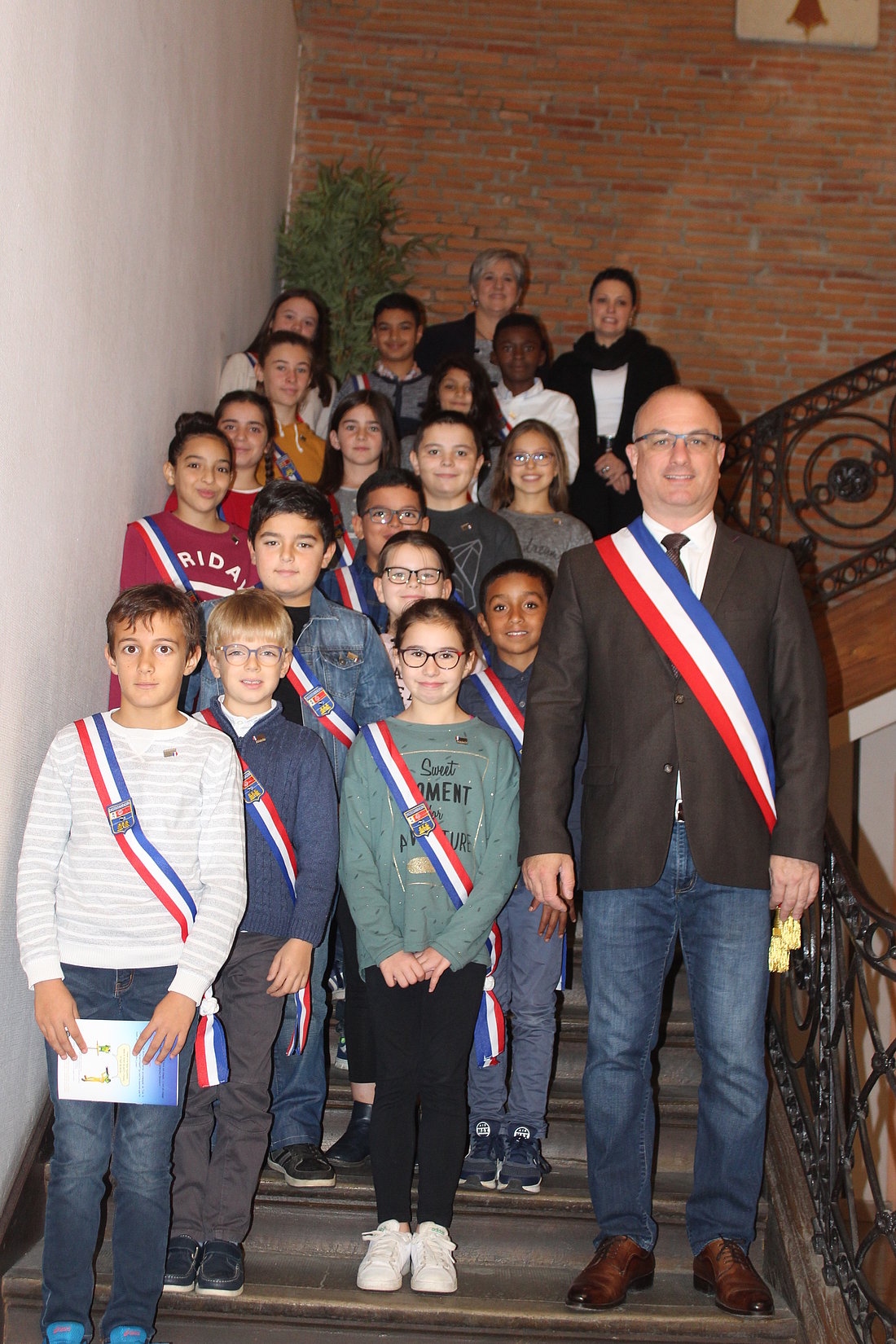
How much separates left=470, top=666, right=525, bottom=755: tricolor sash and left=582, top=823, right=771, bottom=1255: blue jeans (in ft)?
2.44

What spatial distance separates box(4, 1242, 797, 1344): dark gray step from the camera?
97.7 inches

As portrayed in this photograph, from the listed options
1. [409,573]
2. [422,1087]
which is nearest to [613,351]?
[409,573]

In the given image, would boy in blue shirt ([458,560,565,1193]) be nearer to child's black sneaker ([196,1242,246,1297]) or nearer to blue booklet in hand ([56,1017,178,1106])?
child's black sneaker ([196,1242,246,1297])

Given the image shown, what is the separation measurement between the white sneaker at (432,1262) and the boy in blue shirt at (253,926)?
1.14 ft

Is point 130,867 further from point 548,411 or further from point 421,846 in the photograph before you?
point 548,411

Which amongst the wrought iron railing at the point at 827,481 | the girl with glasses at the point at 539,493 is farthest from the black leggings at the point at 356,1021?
the wrought iron railing at the point at 827,481

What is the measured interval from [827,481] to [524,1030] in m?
4.19

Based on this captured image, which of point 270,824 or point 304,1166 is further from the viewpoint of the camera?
point 304,1166

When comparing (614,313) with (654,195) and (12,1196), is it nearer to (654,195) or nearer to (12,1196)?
(654,195)

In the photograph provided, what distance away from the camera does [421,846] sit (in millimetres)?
2688

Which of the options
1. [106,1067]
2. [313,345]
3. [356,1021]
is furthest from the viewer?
[313,345]

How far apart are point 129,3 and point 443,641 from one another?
1988 millimetres

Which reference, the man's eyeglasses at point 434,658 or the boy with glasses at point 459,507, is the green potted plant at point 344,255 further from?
the man's eyeglasses at point 434,658

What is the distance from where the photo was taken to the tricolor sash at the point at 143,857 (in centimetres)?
238
